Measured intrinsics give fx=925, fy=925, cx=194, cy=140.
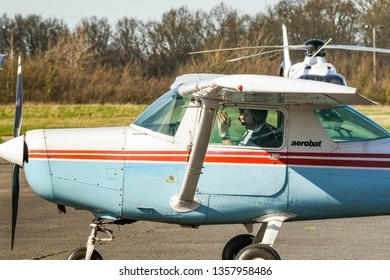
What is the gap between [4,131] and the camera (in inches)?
1345

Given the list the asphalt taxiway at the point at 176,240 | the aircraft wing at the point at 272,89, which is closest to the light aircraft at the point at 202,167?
the aircraft wing at the point at 272,89

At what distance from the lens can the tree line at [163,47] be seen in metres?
53.1

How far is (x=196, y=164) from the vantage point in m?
7.85

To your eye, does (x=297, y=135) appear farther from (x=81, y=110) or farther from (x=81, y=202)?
(x=81, y=110)

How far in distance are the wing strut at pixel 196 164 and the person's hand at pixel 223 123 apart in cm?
38

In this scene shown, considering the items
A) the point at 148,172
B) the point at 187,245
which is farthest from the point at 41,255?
the point at 148,172

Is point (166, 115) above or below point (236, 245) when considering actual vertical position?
above

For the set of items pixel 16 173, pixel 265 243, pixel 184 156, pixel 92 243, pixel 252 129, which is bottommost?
pixel 92 243

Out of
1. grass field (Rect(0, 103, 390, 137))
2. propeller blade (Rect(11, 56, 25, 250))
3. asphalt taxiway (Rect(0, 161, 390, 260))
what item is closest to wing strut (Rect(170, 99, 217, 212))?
propeller blade (Rect(11, 56, 25, 250))

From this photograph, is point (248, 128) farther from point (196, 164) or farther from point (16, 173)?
point (16, 173)

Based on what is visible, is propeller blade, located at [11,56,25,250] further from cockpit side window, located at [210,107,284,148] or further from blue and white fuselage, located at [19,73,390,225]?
cockpit side window, located at [210,107,284,148]

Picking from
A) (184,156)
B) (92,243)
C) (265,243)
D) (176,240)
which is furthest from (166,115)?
(176,240)

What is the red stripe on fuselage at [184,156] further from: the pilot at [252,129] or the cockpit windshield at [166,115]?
the cockpit windshield at [166,115]

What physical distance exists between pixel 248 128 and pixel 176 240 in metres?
3.11
